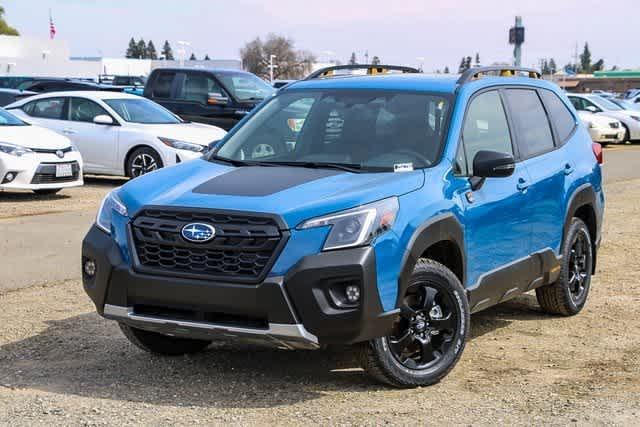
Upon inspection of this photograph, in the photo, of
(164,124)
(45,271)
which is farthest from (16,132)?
(45,271)

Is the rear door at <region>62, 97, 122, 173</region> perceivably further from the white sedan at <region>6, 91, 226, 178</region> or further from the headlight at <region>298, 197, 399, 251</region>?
the headlight at <region>298, 197, 399, 251</region>

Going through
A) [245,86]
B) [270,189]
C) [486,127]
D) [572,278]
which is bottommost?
[572,278]

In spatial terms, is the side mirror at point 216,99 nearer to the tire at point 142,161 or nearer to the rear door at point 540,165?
the tire at point 142,161

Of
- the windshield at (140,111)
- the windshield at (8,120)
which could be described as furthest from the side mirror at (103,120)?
the windshield at (8,120)

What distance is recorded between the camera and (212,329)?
5.42 m

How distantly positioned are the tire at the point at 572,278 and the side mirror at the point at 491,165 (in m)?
1.50

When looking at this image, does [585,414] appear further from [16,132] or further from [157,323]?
[16,132]

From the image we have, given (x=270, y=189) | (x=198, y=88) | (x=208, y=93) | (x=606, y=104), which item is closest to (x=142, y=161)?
(x=208, y=93)

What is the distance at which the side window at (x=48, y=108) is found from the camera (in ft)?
59.1

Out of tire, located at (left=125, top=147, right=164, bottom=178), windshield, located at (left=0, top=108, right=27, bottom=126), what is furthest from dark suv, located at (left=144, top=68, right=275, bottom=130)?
windshield, located at (left=0, top=108, right=27, bottom=126)

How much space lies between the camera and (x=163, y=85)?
69.9 feet

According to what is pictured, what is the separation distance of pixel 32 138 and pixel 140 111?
9.15ft

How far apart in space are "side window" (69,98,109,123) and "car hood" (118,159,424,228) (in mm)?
11751

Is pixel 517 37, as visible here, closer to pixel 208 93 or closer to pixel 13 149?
pixel 208 93
